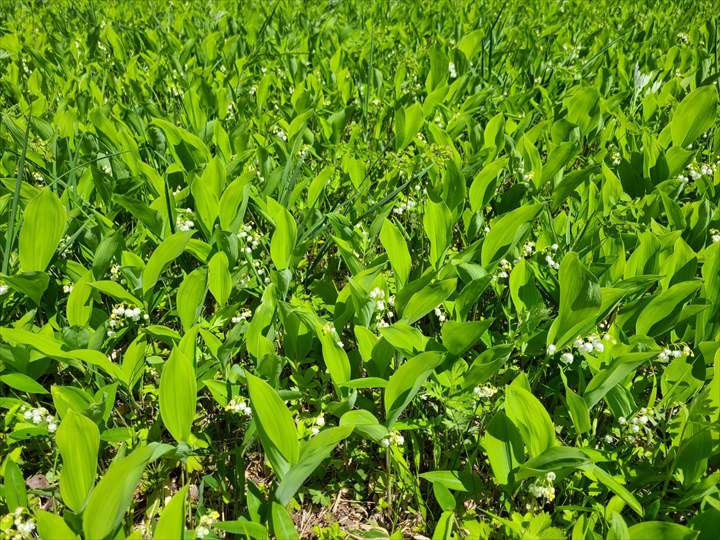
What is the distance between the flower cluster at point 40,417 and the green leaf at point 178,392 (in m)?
0.34

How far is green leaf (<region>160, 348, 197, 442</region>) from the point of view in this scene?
141 centimetres

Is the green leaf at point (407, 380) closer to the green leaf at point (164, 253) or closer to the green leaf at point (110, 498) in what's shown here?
the green leaf at point (110, 498)

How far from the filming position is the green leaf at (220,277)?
1910 millimetres

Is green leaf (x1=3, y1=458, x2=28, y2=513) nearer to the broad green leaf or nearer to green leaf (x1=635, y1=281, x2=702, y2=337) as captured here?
the broad green leaf

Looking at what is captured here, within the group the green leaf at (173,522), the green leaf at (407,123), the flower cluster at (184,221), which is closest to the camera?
the green leaf at (173,522)

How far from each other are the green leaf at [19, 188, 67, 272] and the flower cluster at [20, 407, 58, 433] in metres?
0.47

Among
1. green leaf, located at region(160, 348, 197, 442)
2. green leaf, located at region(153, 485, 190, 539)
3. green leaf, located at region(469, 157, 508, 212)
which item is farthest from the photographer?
green leaf, located at region(469, 157, 508, 212)

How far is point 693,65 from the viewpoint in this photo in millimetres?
3682

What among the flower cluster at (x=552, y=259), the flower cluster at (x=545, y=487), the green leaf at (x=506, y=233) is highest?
the green leaf at (x=506, y=233)

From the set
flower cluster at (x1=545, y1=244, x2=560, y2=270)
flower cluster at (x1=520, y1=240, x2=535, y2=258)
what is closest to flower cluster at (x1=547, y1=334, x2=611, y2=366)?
flower cluster at (x1=545, y1=244, x2=560, y2=270)

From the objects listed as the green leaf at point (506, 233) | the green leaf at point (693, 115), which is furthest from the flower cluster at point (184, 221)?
the green leaf at point (693, 115)

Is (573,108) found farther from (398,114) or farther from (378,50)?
(378,50)

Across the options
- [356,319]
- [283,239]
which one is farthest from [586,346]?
[283,239]

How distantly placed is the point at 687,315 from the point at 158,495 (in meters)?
1.65
